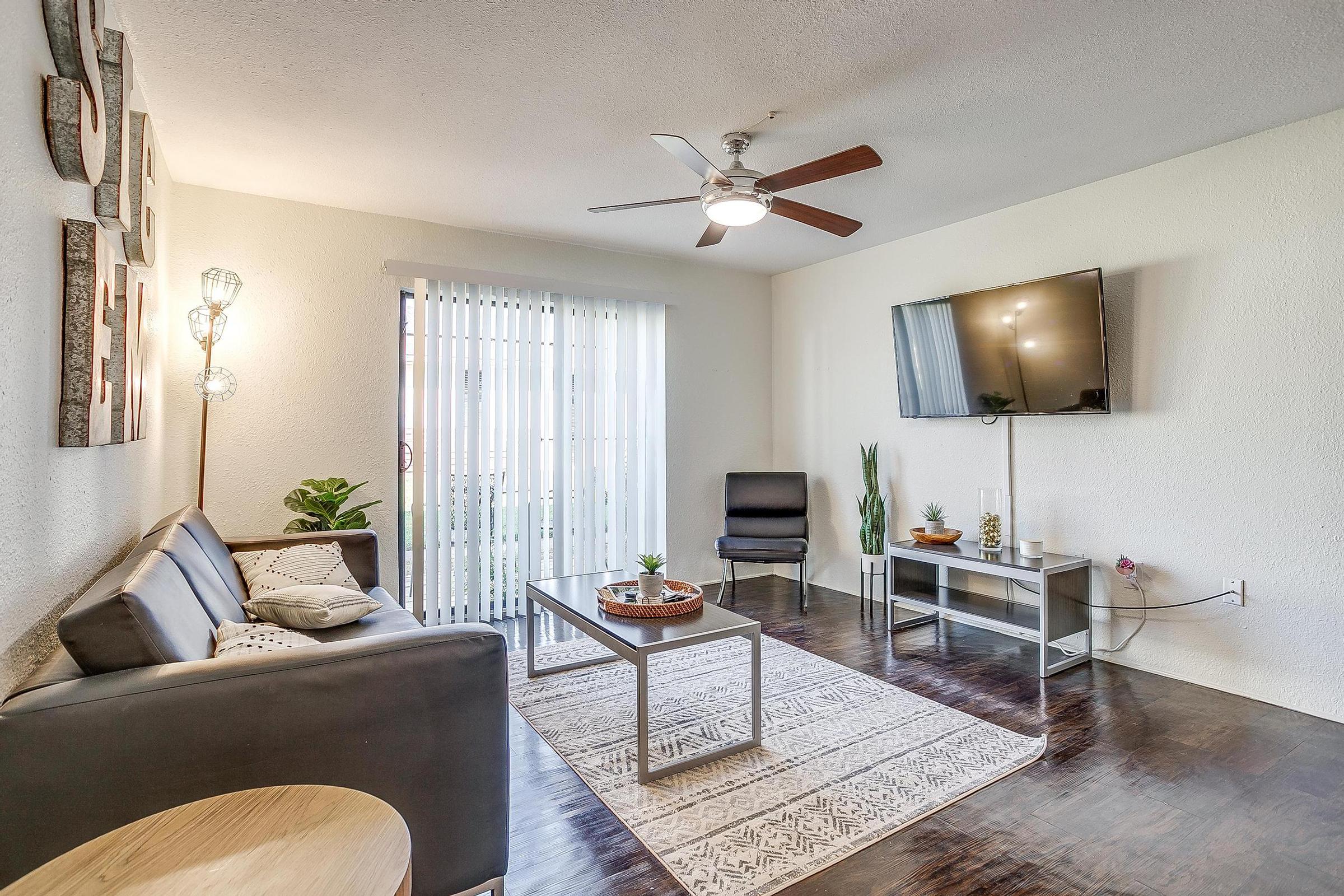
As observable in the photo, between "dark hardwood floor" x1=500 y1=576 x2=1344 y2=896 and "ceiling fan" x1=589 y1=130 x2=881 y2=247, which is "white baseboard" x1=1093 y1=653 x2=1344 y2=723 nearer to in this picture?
"dark hardwood floor" x1=500 y1=576 x2=1344 y2=896

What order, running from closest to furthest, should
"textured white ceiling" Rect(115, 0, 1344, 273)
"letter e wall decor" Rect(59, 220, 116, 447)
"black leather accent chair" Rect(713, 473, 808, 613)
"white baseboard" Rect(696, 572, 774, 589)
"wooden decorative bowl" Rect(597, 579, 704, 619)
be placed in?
"letter e wall decor" Rect(59, 220, 116, 447) < "textured white ceiling" Rect(115, 0, 1344, 273) < "wooden decorative bowl" Rect(597, 579, 704, 619) < "black leather accent chair" Rect(713, 473, 808, 613) < "white baseboard" Rect(696, 572, 774, 589)

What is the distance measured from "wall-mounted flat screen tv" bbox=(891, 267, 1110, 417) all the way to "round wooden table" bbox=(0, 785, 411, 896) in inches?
144

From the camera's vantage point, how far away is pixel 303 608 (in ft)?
7.59

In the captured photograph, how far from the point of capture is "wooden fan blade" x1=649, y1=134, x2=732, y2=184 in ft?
7.64

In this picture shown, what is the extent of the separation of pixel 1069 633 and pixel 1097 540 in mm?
579

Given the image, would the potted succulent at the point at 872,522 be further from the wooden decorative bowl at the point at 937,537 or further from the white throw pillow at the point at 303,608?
the white throw pillow at the point at 303,608

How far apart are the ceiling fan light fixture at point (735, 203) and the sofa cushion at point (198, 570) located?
2325 millimetres

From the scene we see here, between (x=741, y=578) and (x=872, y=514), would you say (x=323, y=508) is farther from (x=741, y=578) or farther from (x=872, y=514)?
(x=872, y=514)

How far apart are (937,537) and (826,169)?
231cm

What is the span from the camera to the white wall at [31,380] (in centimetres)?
127

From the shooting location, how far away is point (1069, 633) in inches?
132

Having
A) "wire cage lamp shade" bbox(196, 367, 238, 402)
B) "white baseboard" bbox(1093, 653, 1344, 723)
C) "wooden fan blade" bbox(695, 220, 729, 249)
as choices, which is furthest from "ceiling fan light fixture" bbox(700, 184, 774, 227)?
"white baseboard" bbox(1093, 653, 1344, 723)

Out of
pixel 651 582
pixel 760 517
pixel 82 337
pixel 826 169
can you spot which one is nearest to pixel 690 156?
pixel 826 169

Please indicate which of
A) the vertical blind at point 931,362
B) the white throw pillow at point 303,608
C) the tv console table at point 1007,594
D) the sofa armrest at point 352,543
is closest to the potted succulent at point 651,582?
the white throw pillow at point 303,608
